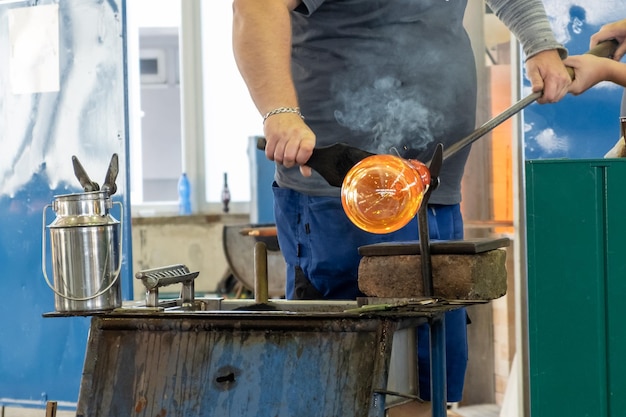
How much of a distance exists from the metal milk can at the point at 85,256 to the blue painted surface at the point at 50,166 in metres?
1.86

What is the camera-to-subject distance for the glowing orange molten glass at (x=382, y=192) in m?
1.82

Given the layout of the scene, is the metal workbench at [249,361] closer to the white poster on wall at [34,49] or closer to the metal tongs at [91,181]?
the metal tongs at [91,181]

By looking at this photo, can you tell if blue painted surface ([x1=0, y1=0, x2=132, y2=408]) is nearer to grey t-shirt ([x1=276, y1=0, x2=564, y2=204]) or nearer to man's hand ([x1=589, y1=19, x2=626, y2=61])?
grey t-shirt ([x1=276, y1=0, x2=564, y2=204])

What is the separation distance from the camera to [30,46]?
167 inches

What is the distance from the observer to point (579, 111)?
11.0ft

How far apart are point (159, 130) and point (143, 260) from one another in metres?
1.07

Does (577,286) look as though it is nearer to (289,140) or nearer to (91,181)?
(289,140)

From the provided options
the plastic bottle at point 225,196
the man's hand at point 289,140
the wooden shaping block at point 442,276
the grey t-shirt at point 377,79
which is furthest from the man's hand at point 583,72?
the plastic bottle at point 225,196

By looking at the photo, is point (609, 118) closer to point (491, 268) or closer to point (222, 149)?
point (491, 268)

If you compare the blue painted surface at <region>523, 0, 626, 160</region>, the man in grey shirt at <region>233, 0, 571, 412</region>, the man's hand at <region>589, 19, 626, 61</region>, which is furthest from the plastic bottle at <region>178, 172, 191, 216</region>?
the man in grey shirt at <region>233, 0, 571, 412</region>

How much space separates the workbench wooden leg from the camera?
1848 millimetres

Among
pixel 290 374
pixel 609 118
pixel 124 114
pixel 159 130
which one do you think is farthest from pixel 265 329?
pixel 159 130

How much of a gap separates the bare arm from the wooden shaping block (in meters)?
0.26

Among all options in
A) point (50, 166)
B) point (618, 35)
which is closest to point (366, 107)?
point (618, 35)
